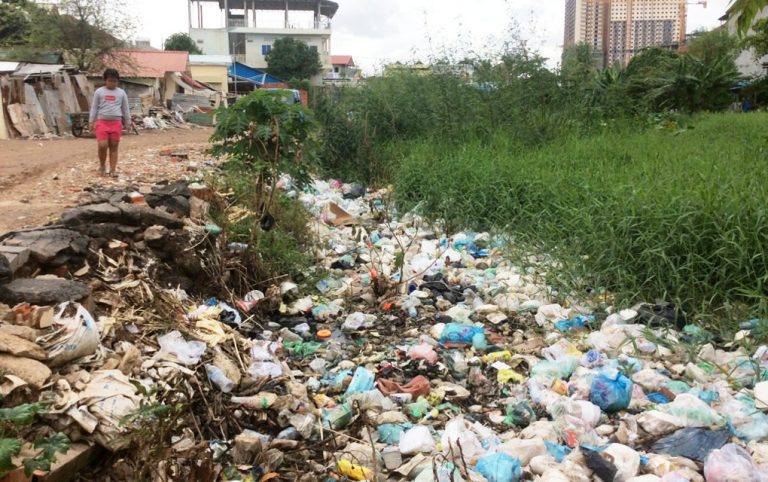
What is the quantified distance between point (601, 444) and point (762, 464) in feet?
1.81

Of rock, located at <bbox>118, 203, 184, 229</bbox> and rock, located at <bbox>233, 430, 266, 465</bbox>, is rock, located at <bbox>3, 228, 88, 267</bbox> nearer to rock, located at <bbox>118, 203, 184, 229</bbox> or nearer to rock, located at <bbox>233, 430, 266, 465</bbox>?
rock, located at <bbox>118, 203, 184, 229</bbox>

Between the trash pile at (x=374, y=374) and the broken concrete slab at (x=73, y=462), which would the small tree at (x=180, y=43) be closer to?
the trash pile at (x=374, y=374)

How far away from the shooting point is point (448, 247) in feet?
18.2

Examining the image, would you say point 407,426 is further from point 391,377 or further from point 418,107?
point 418,107

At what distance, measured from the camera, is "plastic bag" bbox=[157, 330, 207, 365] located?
10.0 ft

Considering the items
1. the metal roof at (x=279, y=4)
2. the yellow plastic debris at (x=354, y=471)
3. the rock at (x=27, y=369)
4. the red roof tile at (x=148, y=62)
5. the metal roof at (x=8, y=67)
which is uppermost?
the metal roof at (x=279, y=4)

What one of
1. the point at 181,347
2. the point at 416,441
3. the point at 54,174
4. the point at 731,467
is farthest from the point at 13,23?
the point at 731,467

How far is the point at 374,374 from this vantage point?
131 inches

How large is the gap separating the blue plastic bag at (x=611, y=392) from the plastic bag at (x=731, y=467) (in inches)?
22.1

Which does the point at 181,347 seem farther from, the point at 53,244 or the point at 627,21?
the point at 627,21

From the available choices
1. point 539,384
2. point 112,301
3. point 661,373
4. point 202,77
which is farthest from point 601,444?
point 202,77

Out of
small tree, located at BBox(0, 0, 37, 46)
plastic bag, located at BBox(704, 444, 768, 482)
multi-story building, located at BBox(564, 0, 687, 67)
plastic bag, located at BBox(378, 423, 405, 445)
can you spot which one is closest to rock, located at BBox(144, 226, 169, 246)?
plastic bag, located at BBox(378, 423, 405, 445)

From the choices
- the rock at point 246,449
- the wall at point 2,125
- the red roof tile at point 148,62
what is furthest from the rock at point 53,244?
the red roof tile at point 148,62

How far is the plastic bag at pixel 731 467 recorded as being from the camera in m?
2.29
